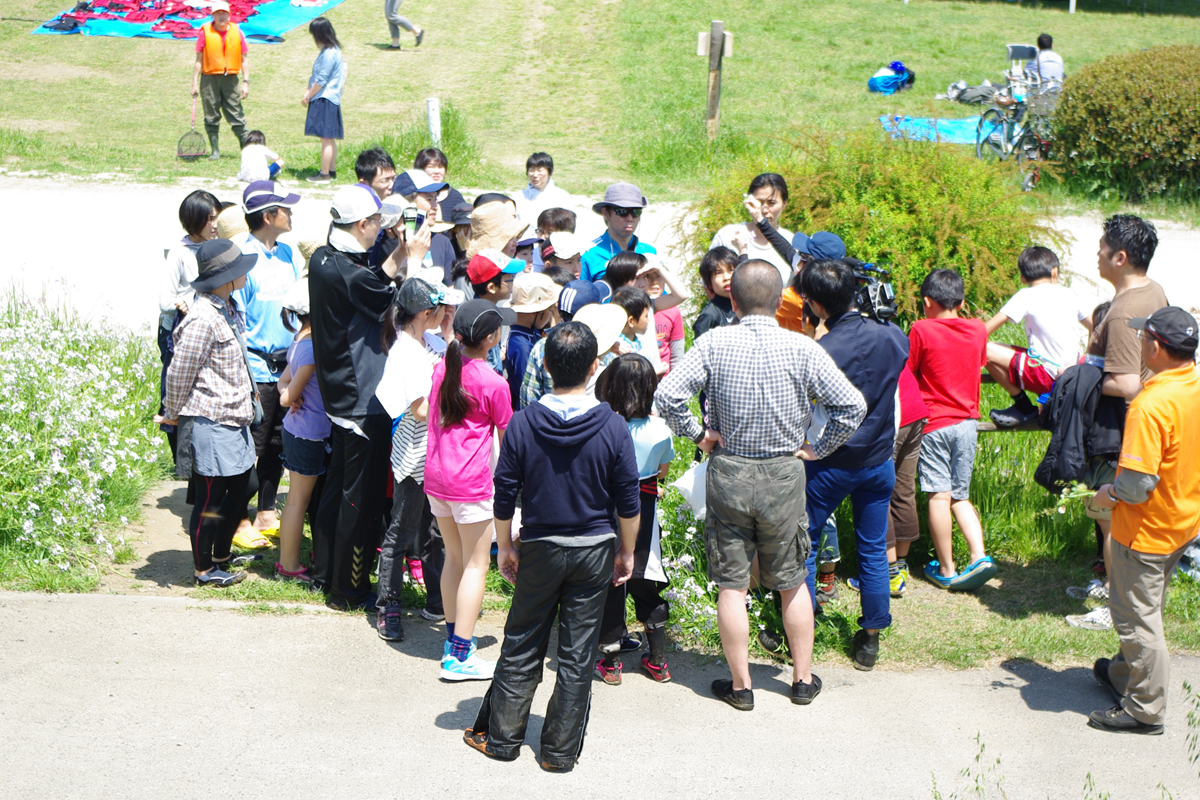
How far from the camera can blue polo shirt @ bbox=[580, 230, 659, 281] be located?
21.9 feet

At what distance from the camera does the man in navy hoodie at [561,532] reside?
12.9 feet

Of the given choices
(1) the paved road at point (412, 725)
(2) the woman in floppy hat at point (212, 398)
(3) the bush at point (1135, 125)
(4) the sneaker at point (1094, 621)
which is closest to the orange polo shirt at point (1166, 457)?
(1) the paved road at point (412, 725)

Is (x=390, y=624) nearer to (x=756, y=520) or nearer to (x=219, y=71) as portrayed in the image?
(x=756, y=520)

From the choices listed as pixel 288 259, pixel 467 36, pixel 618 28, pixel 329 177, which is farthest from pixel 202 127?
pixel 288 259

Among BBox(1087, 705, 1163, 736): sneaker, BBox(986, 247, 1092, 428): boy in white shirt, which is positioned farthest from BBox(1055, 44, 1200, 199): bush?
BBox(1087, 705, 1163, 736): sneaker

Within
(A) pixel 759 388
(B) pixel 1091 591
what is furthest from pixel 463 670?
(B) pixel 1091 591

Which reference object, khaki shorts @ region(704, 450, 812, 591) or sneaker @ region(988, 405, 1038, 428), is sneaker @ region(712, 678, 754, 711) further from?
sneaker @ region(988, 405, 1038, 428)

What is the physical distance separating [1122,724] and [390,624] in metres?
3.24

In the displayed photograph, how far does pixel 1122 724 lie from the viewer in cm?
445

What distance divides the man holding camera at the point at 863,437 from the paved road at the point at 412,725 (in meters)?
0.51

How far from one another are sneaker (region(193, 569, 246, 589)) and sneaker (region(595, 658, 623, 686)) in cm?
202

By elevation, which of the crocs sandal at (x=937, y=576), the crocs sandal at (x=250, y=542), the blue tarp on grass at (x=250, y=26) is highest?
the blue tarp on grass at (x=250, y=26)

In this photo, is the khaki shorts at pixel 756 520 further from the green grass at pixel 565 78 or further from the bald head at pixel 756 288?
the green grass at pixel 565 78

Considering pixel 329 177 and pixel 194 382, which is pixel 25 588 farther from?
pixel 329 177
